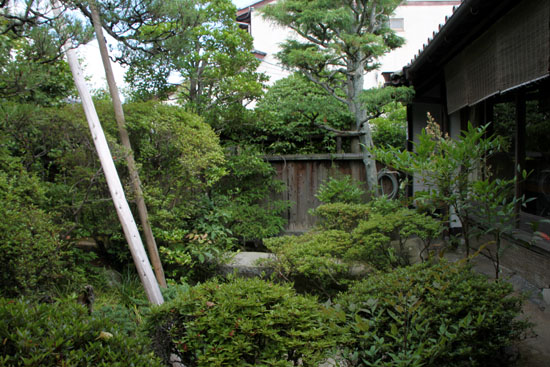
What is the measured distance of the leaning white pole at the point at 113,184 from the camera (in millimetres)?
4969

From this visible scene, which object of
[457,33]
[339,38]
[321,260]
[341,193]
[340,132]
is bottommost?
[321,260]

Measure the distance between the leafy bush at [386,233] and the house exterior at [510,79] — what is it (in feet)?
2.99

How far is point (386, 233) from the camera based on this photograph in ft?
16.3

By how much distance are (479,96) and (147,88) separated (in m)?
5.52

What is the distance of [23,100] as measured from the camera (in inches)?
240

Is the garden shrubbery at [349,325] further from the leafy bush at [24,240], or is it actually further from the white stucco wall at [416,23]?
the white stucco wall at [416,23]

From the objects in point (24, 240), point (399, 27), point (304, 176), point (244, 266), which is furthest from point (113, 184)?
point (399, 27)

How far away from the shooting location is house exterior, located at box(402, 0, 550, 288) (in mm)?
3328

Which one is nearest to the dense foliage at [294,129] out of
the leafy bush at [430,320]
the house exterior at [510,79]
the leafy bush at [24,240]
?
the house exterior at [510,79]

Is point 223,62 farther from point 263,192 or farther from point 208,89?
point 263,192

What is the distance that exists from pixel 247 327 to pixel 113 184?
3.48 m

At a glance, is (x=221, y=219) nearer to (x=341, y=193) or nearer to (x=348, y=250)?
(x=341, y=193)

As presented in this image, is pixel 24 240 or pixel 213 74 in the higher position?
pixel 213 74

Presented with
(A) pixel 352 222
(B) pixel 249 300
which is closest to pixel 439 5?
(A) pixel 352 222
